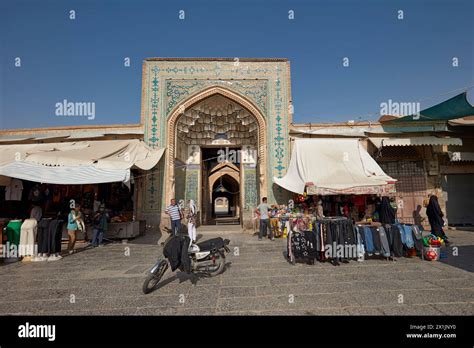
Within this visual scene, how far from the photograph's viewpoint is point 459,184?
1108 centimetres

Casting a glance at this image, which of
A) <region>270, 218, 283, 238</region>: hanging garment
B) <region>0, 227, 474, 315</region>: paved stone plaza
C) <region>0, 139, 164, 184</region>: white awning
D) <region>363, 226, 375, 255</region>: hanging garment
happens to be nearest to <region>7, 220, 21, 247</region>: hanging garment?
<region>0, 227, 474, 315</region>: paved stone plaza

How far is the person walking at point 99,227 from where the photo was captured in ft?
25.6

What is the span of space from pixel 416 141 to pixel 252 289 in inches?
394

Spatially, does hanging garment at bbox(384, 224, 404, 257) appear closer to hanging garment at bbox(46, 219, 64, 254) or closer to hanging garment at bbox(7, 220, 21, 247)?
hanging garment at bbox(46, 219, 64, 254)

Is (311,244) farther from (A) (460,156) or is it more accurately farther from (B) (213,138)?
(A) (460,156)

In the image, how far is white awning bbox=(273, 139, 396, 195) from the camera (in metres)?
8.03

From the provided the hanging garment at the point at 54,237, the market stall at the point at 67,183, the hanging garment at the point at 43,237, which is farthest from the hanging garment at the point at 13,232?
the hanging garment at the point at 54,237

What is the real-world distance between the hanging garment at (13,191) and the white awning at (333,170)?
9249mm

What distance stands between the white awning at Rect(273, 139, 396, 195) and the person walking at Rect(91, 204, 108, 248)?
6.35m

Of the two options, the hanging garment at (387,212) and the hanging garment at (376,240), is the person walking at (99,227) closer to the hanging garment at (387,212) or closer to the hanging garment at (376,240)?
the hanging garment at (376,240)

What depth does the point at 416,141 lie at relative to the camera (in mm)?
10008

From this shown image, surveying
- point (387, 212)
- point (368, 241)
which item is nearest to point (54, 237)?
point (368, 241)
